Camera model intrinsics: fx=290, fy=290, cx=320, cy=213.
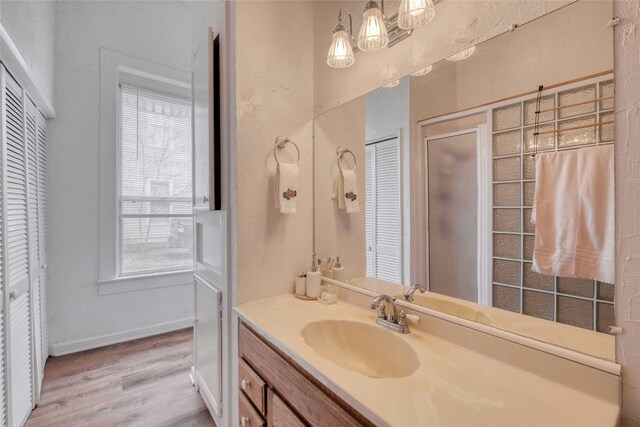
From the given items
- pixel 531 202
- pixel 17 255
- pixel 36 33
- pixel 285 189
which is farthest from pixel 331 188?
pixel 36 33

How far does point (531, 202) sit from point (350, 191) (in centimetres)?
75

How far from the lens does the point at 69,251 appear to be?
239 cm

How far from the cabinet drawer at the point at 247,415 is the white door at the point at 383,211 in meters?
0.70

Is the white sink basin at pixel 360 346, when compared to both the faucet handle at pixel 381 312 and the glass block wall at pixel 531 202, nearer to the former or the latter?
the faucet handle at pixel 381 312

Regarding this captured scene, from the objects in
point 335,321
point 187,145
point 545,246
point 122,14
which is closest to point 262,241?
point 335,321

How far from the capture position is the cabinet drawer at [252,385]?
3.42 ft

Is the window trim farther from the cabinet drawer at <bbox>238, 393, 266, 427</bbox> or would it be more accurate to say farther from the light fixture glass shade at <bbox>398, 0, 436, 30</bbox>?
the light fixture glass shade at <bbox>398, 0, 436, 30</bbox>

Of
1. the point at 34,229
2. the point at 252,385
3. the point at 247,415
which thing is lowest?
the point at 247,415

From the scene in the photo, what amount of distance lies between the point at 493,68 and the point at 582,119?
303 mm

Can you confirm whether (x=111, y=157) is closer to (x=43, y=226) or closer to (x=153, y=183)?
(x=153, y=183)

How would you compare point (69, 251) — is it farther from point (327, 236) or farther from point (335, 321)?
point (335, 321)

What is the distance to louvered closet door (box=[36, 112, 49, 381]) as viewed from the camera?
6.72ft

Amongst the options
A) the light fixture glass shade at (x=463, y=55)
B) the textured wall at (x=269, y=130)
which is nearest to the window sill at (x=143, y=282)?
the textured wall at (x=269, y=130)

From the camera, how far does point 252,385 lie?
3.68ft
